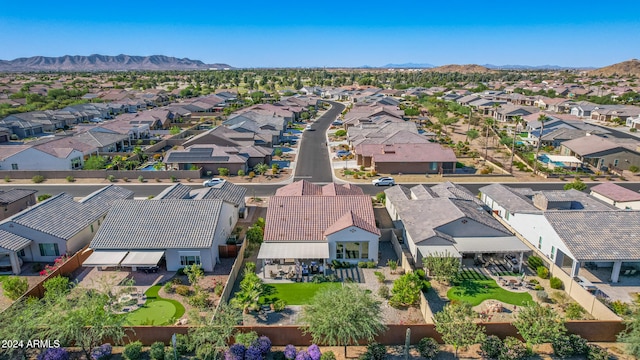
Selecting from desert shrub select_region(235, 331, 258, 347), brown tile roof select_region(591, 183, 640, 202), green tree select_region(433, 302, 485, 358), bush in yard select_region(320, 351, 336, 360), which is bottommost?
bush in yard select_region(320, 351, 336, 360)

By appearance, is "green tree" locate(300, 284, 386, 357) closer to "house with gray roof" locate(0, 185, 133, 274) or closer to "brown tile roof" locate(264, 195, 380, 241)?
"brown tile roof" locate(264, 195, 380, 241)

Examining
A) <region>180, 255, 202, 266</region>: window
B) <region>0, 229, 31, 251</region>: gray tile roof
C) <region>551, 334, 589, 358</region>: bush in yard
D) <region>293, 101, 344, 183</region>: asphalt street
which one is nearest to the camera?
<region>551, 334, 589, 358</region>: bush in yard

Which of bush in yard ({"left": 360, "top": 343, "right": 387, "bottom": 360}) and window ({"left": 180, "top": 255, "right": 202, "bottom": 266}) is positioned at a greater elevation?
window ({"left": 180, "top": 255, "right": 202, "bottom": 266})

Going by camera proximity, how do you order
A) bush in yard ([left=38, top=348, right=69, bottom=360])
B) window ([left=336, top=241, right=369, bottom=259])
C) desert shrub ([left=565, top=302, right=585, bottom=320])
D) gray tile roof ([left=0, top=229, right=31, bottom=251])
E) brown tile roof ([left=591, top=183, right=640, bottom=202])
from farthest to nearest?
brown tile roof ([left=591, top=183, right=640, bottom=202]) < window ([left=336, top=241, right=369, bottom=259]) < gray tile roof ([left=0, top=229, right=31, bottom=251]) < desert shrub ([left=565, top=302, right=585, bottom=320]) < bush in yard ([left=38, top=348, right=69, bottom=360])

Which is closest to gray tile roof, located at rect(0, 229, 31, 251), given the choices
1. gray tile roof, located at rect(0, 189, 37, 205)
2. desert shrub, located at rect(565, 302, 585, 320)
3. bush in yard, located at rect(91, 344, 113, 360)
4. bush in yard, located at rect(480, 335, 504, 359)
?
gray tile roof, located at rect(0, 189, 37, 205)

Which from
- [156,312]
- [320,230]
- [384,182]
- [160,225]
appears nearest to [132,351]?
[156,312]

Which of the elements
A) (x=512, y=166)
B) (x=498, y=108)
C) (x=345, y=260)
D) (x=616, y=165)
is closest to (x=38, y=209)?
(x=345, y=260)

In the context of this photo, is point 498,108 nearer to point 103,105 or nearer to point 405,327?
point 405,327
